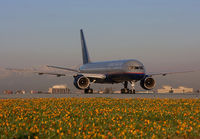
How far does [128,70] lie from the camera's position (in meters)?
41.8

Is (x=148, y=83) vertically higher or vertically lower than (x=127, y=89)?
higher

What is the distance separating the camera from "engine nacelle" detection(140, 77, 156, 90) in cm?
4331

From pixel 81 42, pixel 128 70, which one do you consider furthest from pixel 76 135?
pixel 81 42

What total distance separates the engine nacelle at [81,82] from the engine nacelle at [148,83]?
22.6 ft

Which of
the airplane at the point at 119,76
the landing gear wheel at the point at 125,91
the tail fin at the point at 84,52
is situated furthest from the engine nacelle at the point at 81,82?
the tail fin at the point at 84,52

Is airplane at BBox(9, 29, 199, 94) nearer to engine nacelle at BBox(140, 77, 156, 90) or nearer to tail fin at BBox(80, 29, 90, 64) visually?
engine nacelle at BBox(140, 77, 156, 90)

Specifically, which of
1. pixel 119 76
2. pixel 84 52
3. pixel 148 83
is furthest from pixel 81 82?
pixel 84 52

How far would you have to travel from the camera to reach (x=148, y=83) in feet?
143

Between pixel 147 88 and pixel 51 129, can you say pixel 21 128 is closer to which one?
pixel 51 129

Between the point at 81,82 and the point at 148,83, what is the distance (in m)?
8.42

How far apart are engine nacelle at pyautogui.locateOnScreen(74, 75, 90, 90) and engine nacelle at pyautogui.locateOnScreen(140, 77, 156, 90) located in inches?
271

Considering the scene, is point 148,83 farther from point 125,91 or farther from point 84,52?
point 84,52

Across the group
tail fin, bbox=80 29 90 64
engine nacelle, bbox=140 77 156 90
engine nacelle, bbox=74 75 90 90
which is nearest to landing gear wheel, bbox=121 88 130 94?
engine nacelle, bbox=140 77 156 90

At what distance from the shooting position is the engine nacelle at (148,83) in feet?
142
